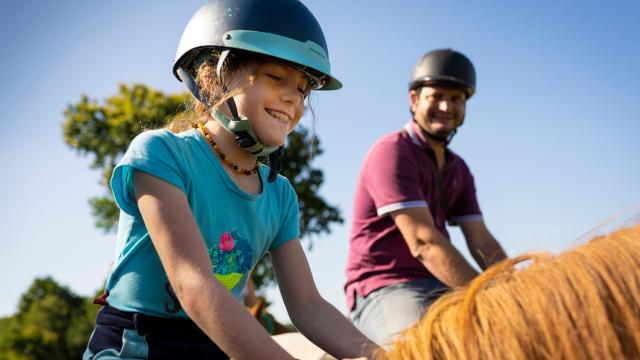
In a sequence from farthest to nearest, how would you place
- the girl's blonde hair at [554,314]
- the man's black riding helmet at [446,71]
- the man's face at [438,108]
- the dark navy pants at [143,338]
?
the man's black riding helmet at [446,71] < the man's face at [438,108] < the dark navy pants at [143,338] < the girl's blonde hair at [554,314]

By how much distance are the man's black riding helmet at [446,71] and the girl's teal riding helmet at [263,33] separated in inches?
115

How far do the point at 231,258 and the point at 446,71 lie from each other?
3698 mm

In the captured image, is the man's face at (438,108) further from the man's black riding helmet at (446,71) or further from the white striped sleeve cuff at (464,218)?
the white striped sleeve cuff at (464,218)

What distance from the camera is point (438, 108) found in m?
5.27

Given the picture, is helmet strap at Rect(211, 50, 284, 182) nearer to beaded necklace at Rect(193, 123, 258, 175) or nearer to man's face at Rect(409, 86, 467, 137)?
beaded necklace at Rect(193, 123, 258, 175)

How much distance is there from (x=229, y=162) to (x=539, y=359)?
155 cm

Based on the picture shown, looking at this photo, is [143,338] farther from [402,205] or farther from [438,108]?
[438,108]

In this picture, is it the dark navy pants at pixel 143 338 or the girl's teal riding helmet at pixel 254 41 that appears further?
the girl's teal riding helmet at pixel 254 41

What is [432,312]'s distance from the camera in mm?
1327

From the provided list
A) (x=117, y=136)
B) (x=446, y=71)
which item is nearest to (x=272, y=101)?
(x=446, y=71)

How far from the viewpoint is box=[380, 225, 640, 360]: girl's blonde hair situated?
109 centimetres

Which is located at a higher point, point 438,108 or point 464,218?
point 438,108

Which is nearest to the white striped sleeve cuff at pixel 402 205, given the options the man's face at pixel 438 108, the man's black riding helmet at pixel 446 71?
the man's face at pixel 438 108

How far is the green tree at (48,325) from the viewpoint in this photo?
36.8 metres
